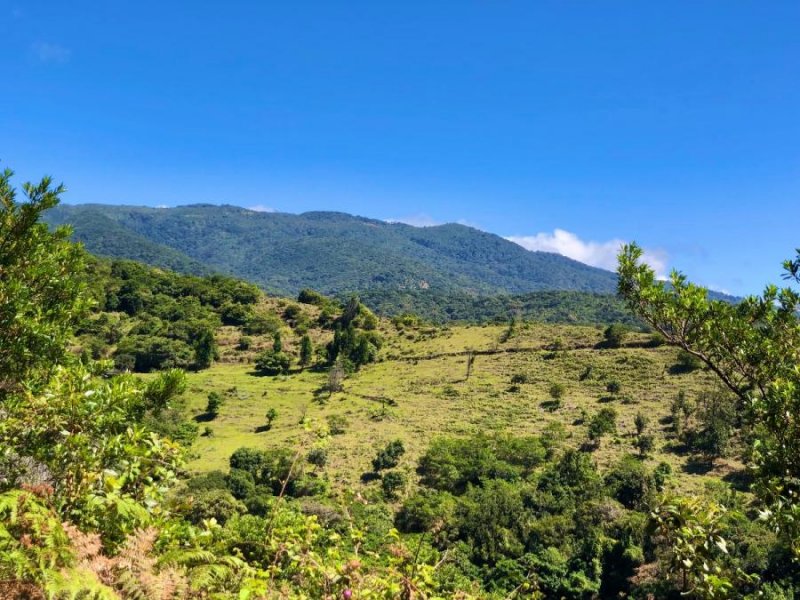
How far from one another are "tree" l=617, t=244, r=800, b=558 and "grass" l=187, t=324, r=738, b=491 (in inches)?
1203

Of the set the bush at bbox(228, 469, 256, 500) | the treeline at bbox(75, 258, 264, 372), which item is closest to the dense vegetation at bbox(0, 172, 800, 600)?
the bush at bbox(228, 469, 256, 500)

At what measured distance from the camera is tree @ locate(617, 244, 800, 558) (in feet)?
18.4

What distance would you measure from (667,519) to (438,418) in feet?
161

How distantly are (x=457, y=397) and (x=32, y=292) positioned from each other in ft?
184

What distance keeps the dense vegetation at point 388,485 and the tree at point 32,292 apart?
0.03 m

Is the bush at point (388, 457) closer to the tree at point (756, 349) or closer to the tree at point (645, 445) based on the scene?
the tree at point (645, 445)

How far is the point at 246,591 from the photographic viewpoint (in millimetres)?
3506

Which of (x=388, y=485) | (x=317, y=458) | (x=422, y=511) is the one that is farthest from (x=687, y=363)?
(x=317, y=458)

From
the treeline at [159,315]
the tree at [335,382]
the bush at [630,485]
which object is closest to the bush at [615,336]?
the tree at [335,382]

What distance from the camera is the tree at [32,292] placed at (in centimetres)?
637

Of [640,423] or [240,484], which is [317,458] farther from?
[640,423]

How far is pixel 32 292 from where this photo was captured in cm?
698

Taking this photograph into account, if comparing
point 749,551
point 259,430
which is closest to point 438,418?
point 259,430

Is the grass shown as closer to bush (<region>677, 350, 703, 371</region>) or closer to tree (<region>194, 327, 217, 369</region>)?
bush (<region>677, 350, 703, 371</region>)
